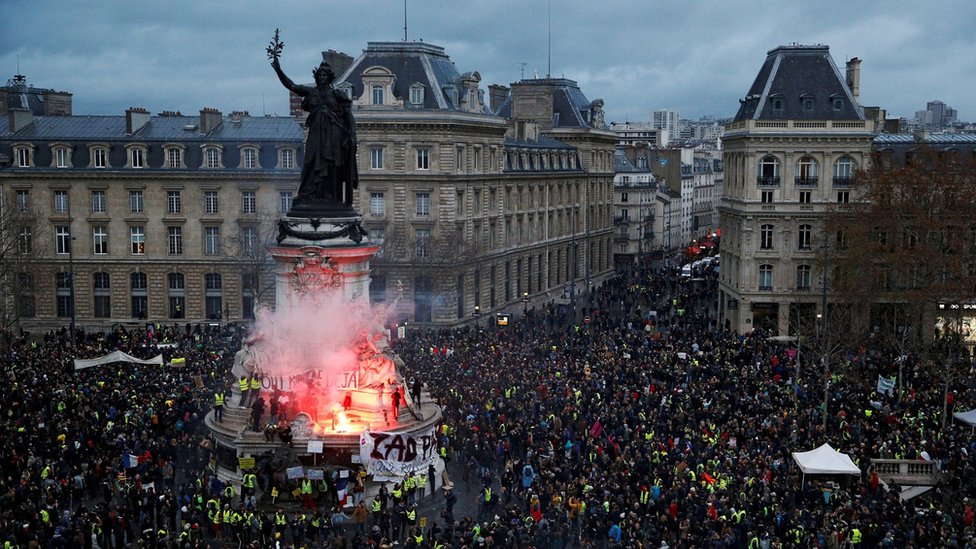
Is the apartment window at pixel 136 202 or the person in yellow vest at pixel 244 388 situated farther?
the apartment window at pixel 136 202

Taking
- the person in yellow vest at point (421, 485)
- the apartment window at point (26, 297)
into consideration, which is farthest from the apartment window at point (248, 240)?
the person in yellow vest at point (421, 485)

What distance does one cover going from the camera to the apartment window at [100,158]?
65625mm

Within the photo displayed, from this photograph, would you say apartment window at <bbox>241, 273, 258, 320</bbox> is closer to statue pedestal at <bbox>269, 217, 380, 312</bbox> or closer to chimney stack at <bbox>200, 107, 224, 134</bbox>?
chimney stack at <bbox>200, 107, 224, 134</bbox>

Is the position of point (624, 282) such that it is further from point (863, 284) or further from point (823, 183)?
point (863, 284)

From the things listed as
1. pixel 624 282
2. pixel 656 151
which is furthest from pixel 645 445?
pixel 656 151

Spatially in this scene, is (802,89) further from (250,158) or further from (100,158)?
(100,158)

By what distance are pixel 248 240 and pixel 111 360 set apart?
2179 centimetres

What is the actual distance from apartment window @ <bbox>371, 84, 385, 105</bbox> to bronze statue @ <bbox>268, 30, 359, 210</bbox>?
3015 cm

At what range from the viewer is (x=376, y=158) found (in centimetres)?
6431

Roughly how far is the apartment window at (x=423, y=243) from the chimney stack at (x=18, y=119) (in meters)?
26.8

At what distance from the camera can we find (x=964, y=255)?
52969mm

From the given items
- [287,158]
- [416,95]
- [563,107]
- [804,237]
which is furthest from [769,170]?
[563,107]

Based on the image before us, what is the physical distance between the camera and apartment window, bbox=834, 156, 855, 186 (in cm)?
6244

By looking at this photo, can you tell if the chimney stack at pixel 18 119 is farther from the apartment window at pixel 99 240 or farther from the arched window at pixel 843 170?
the arched window at pixel 843 170
